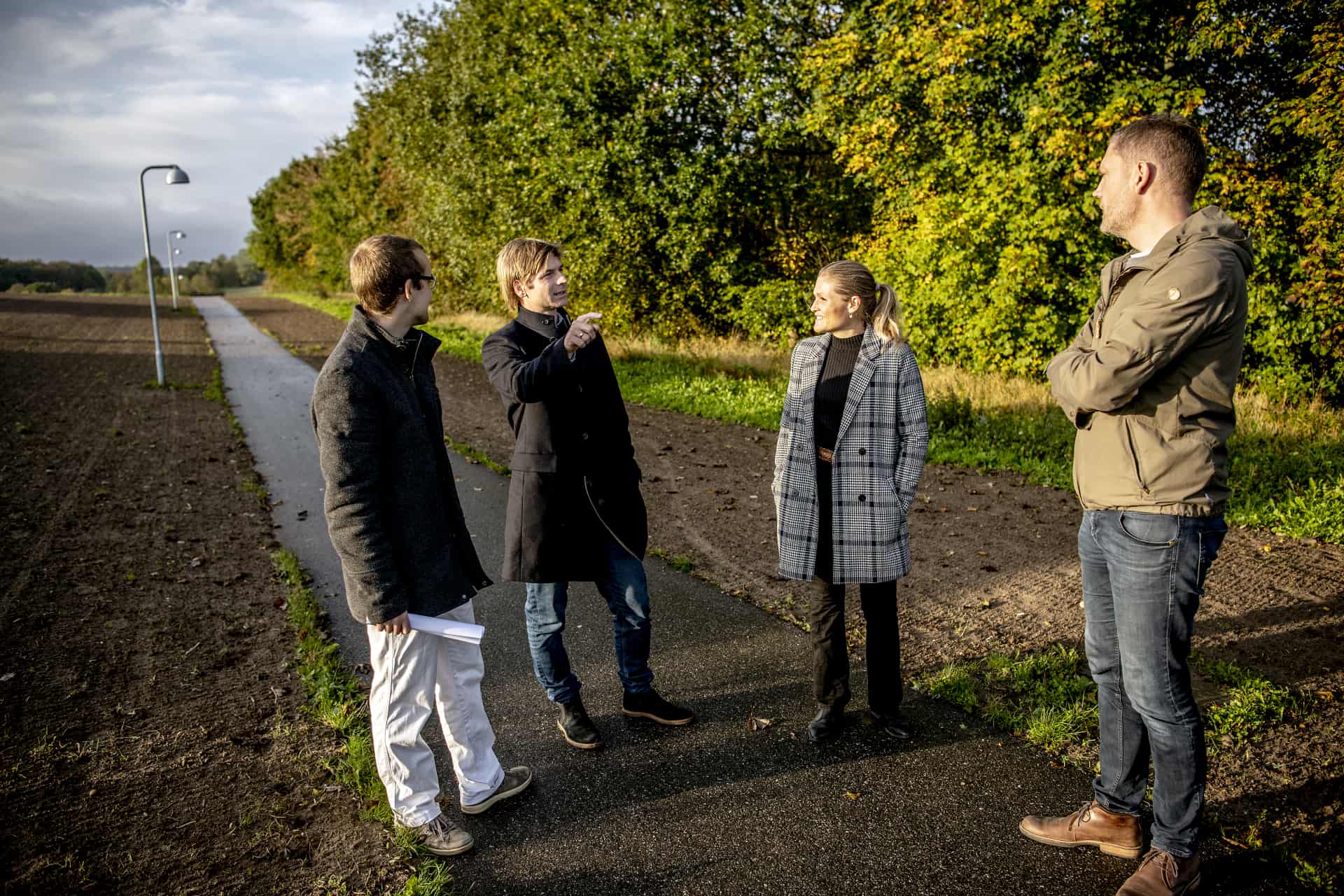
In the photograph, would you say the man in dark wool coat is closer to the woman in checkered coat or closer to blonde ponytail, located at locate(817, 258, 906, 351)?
the woman in checkered coat

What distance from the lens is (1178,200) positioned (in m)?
2.56

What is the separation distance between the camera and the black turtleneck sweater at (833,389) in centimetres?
370

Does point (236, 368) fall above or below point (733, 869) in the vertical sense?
above

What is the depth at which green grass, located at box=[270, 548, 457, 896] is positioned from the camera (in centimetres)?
291

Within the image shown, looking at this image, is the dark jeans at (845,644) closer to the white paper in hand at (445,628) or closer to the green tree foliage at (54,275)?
the white paper in hand at (445,628)

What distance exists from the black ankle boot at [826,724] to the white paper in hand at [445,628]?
172 centimetres

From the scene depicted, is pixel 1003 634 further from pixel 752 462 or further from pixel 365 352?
pixel 752 462

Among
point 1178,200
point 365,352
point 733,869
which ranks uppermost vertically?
point 1178,200

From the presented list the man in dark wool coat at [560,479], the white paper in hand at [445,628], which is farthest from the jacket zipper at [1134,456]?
the white paper in hand at [445,628]

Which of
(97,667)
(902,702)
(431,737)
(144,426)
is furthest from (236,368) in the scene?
(902,702)

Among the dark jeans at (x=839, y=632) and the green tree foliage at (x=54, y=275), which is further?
the green tree foliage at (x=54, y=275)

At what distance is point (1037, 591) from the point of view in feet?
17.6

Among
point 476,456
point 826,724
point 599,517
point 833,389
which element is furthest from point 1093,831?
point 476,456

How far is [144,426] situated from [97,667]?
355 inches
